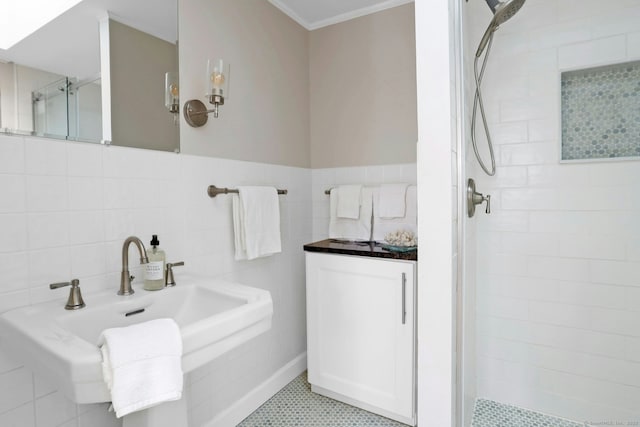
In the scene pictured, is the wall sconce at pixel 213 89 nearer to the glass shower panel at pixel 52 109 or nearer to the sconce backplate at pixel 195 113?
the sconce backplate at pixel 195 113

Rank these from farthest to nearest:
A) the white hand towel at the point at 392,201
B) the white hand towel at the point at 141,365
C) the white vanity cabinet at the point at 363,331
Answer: the white hand towel at the point at 392,201, the white vanity cabinet at the point at 363,331, the white hand towel at the point at 141,365

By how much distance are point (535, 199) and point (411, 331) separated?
960 millimetres

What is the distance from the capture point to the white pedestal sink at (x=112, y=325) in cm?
72

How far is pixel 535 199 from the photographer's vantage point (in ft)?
5.79

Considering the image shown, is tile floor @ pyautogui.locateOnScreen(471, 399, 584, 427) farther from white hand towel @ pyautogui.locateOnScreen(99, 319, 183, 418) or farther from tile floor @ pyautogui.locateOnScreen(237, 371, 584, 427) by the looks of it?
white hand towel @ pyautogui.locateOnScreen(99, 319, 183, 418)

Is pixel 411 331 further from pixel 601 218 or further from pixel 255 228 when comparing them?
pixel 601 218

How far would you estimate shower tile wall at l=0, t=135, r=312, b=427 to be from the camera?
984mm

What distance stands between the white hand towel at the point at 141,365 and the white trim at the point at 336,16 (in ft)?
6.56

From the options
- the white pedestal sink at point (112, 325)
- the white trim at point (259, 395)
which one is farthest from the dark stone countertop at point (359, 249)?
the white trim at point (259, 395)

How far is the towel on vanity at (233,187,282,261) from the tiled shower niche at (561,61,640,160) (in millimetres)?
1566

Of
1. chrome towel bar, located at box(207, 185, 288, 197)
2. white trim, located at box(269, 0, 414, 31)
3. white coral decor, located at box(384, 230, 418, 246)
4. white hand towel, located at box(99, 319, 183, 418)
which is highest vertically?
white trim, located at box(269, 0, 414, 31)

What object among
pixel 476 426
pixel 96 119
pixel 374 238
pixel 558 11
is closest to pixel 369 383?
pixel 476 426

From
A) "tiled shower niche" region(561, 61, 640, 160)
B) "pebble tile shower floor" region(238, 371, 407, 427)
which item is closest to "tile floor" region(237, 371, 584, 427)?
"pebble tile shower floor" region(238, 371, 407, 427)

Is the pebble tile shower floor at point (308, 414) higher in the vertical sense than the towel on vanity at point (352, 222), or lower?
lower
